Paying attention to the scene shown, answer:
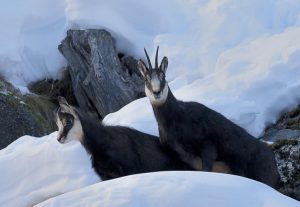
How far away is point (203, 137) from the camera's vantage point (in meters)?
8.67

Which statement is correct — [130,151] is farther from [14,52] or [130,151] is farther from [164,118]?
[14,52]

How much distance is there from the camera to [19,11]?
665 inches

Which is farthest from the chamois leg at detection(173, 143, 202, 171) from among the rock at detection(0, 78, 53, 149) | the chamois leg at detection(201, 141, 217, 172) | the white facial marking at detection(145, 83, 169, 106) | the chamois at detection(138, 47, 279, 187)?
the rock at detection(0, 78, 53, 149)

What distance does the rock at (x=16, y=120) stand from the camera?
12.1 m

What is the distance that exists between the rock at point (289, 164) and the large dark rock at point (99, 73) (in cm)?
460

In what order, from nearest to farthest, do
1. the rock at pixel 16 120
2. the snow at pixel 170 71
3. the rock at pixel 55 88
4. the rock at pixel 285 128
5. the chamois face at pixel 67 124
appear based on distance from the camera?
1. the snow at pixel 170 71
2. the chamois face at pixel 67 124
3. the rock at pixel 285 128
4. the rock at pixel 16 120
5. the rock at pixel 55 88

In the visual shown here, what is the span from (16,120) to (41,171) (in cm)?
300

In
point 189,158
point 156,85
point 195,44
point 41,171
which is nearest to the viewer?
point 156,85

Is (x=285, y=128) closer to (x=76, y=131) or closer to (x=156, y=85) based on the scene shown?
(x=156, y=85)

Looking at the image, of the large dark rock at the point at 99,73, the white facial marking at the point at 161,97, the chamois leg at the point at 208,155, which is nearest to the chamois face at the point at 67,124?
the white facial marking at the point at 161,97

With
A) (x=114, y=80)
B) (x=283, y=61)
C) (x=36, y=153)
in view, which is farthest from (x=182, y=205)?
(x=114, y=80)

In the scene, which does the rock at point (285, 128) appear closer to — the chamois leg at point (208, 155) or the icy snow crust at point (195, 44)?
the icy snow crust at point (195, 44)

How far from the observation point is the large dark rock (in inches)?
527

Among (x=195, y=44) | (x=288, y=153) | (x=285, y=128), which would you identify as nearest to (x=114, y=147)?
(x=288, y=153)
